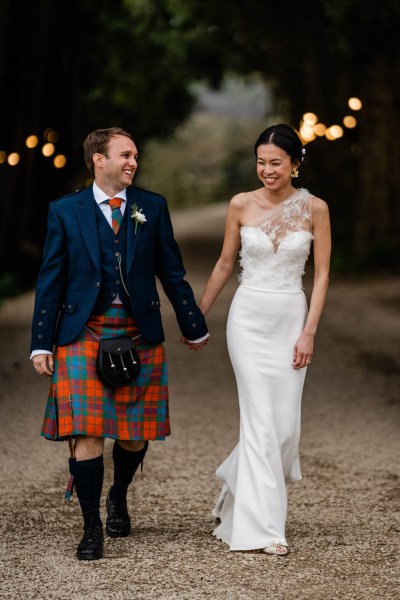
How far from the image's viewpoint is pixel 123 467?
519 centimetres

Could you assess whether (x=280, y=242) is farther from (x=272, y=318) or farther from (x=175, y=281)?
(x=175, y=281)

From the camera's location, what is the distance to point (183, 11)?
21203mm

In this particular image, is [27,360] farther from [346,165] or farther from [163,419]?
[346,165]

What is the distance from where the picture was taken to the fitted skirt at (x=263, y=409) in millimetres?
4930

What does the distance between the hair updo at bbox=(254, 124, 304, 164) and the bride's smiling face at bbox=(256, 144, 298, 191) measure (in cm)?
2

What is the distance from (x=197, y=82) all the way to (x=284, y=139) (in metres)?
20.8

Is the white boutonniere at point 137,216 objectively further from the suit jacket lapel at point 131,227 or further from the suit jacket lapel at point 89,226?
the suit jacket lapel at point 89,226

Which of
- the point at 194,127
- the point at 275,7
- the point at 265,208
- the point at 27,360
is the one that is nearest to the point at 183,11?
the point at 275,7

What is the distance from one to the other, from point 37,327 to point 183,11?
17.4 meters

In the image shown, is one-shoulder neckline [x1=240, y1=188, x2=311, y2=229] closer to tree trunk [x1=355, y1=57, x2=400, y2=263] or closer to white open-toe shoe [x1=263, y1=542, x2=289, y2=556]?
white open-toe shoe [x1=263, y1=542, x2=289, y2=556]

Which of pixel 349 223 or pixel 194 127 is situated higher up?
pixel 194 127

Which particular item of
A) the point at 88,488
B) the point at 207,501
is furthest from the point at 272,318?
the point at 207,501

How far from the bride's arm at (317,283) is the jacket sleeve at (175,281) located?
0.51m

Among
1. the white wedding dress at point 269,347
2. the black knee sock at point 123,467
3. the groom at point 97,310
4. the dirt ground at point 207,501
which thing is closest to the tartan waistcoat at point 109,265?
the groom at point 97,310
